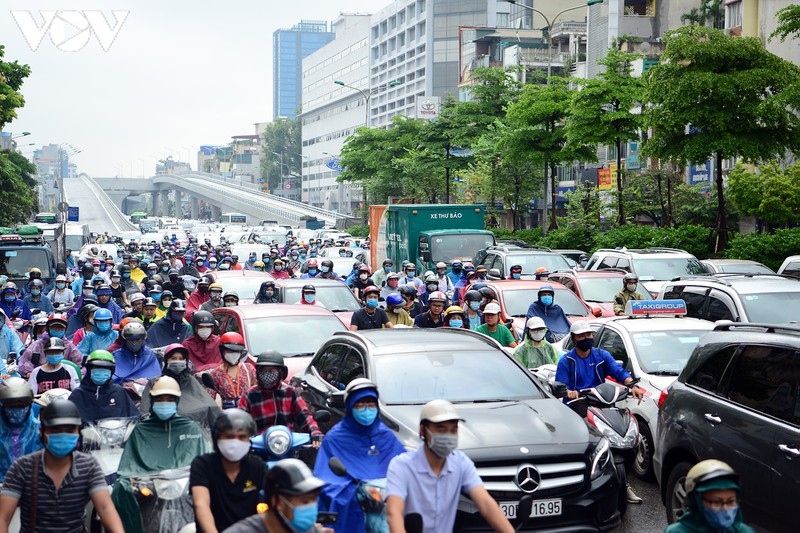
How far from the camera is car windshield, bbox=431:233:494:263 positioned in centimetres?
2639

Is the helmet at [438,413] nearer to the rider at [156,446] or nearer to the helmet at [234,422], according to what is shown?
the helmet at [234,422]

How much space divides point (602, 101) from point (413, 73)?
102950 mm

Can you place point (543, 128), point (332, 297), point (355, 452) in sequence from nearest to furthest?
point (355, 452) → point (332, 297) → point (543, 128)

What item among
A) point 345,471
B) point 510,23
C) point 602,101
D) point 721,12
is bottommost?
point 345,471

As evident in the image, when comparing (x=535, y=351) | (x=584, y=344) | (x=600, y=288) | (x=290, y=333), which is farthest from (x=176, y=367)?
(x=600, y=288)

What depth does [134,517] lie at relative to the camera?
274 inches

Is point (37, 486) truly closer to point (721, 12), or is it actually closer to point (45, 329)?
point (45, 329)

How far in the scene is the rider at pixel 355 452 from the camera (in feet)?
21.1

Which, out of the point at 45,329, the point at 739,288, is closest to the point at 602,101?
the point at 739,288

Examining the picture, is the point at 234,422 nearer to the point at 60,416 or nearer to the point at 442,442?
the point at 60,416

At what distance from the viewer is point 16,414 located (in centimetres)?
691

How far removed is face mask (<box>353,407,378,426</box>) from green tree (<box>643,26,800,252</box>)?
22.2m

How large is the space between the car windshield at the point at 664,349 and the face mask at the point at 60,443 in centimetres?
635

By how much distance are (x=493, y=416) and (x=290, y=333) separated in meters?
5.26
